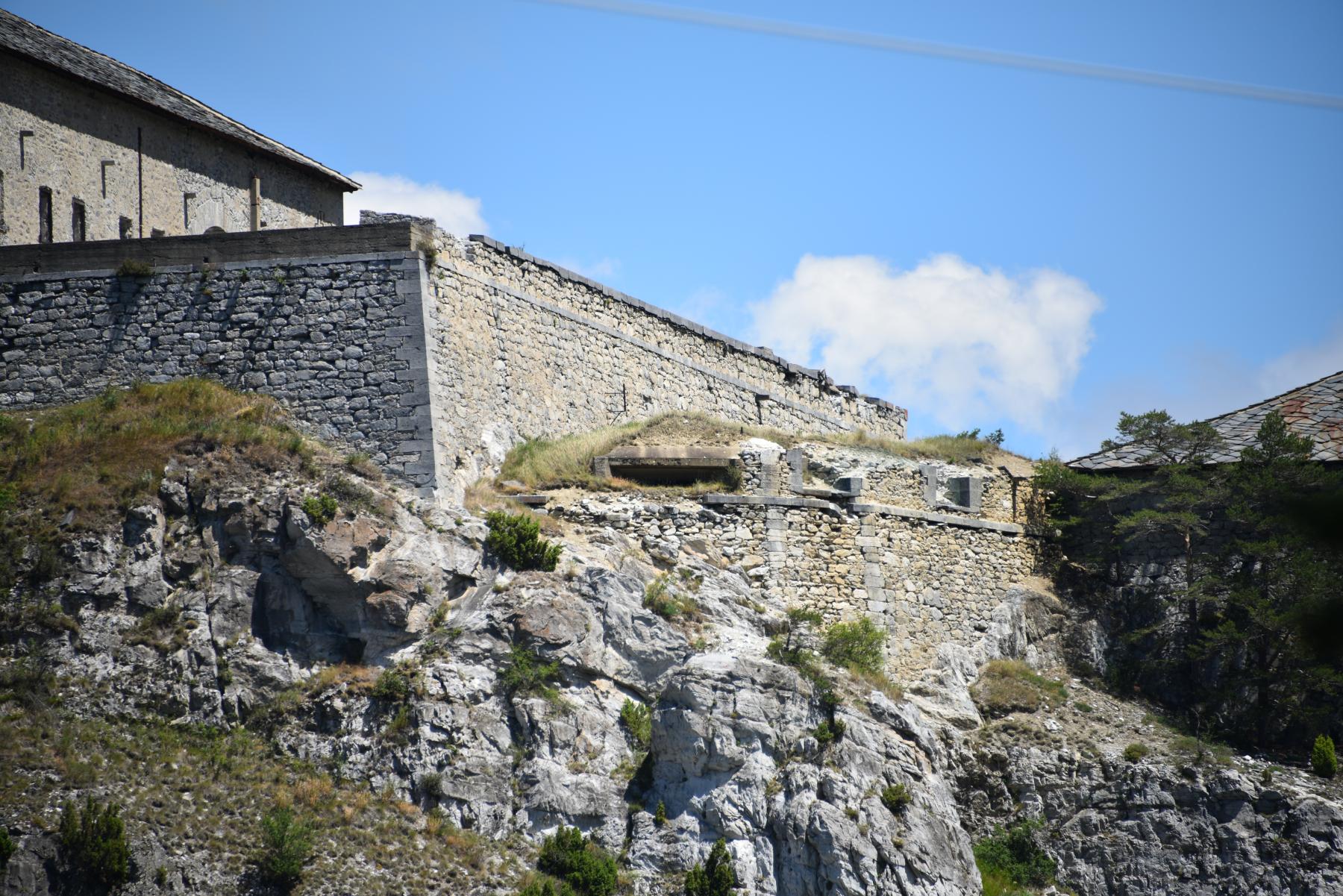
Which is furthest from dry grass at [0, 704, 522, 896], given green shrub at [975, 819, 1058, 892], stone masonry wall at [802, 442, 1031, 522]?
stone masonry wall at [802, 442, 1031, 522]

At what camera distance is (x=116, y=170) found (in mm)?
27766

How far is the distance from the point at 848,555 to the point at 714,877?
769 cm

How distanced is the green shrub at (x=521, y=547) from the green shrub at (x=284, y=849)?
5.36 metres

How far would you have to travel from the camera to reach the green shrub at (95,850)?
16578mm

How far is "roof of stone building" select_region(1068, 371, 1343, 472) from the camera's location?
26734 mm

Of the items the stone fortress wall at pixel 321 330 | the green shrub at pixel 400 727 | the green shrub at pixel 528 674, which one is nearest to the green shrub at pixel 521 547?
the green shrub at pixel 528 674

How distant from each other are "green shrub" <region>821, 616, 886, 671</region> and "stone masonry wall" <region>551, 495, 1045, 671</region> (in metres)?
1.10

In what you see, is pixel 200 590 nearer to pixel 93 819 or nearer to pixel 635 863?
pixel 93 819

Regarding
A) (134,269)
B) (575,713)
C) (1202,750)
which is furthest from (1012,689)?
(134,269)

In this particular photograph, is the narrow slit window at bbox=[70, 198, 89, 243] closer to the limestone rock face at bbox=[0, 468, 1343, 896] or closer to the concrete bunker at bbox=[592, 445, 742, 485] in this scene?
the limestone rock face at bbox=[0, 468, 1343, 896]

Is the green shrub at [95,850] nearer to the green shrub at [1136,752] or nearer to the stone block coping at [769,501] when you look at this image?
the stone block coping at [769,501]

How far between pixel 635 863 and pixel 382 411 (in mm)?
8751

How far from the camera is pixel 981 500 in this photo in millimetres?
27781

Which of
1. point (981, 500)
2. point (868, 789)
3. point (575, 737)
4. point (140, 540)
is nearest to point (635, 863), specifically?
point (575, 737)
